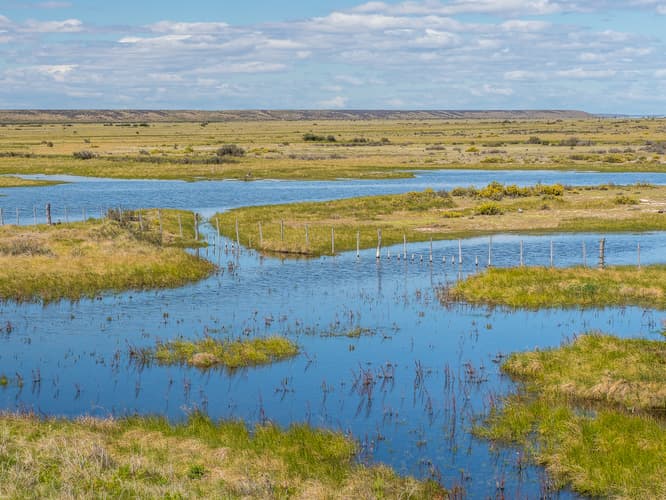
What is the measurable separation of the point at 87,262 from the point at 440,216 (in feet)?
97.2

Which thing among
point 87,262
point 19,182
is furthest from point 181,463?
point 19,182

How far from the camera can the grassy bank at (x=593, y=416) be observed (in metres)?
17.4

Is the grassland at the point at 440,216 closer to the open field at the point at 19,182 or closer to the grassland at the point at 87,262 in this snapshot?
the grassland at the point at 87,262

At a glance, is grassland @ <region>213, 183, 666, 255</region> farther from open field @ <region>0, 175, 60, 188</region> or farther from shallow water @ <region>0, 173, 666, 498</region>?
open field @ <region>0, 175, 60, 188</region>

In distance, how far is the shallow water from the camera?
69.2 ft

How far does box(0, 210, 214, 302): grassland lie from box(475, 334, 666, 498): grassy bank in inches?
802

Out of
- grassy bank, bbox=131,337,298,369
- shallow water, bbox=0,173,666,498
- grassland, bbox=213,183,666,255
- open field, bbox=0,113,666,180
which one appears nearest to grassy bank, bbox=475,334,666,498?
shallow water, bbox=0,173,666,498

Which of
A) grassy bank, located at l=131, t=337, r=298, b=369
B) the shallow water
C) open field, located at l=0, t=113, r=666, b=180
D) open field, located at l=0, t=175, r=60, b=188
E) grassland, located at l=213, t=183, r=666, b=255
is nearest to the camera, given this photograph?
the shallow water

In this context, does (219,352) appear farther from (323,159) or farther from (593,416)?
(323,159)

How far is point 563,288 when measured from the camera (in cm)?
3603

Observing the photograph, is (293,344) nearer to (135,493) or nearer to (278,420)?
(278,420)

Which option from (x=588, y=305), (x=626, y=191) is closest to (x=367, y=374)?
(x=588, y=305)

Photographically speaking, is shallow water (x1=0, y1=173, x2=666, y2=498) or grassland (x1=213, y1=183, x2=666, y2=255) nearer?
shallow water (x1=0, y1=173, x2=666, y2=498)

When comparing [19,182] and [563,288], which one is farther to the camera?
[19,182]
